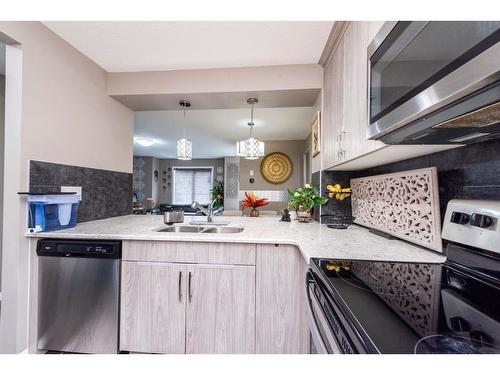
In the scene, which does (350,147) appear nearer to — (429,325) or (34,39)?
(429,325)

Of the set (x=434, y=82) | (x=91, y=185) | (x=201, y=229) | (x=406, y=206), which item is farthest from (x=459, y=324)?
(x=91, y=185)

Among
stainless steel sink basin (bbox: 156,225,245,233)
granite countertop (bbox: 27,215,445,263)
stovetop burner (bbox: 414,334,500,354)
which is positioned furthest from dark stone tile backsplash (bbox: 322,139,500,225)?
stainless steel sink basin (bbox: 156,225,245,233)

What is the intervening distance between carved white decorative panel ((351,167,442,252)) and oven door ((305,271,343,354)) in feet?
2.05

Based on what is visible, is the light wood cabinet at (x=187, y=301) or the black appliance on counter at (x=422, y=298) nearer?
the black appliance on counter at (x=422, y=298)

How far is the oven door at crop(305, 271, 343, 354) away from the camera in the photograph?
0.64 metres

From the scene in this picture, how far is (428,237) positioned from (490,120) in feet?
2.14

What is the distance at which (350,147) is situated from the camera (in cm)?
127

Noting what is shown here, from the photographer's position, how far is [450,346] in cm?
47

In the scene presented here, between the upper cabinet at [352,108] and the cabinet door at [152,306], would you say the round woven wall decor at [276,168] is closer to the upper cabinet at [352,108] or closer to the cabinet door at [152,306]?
the upper cabinet at [352,108]

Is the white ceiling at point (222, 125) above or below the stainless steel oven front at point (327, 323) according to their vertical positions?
above

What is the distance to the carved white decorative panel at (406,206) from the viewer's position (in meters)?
1.04

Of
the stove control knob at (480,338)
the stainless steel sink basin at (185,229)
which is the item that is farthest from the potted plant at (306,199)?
the stove control knob at (480,338)

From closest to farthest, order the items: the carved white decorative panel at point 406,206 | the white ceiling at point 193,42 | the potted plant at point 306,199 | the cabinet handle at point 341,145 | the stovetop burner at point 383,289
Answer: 1. the stovetop burner at point 383,289
2. the carved white decorative panel at point 406,206
3. the cabinet handle at point 341,145
4. the white ceiling at point 193,42
5. the potted plant at point 306,199

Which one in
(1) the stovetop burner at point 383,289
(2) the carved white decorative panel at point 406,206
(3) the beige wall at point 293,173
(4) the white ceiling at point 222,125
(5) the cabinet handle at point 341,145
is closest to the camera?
(1) the stovetop burner at point 383,289
